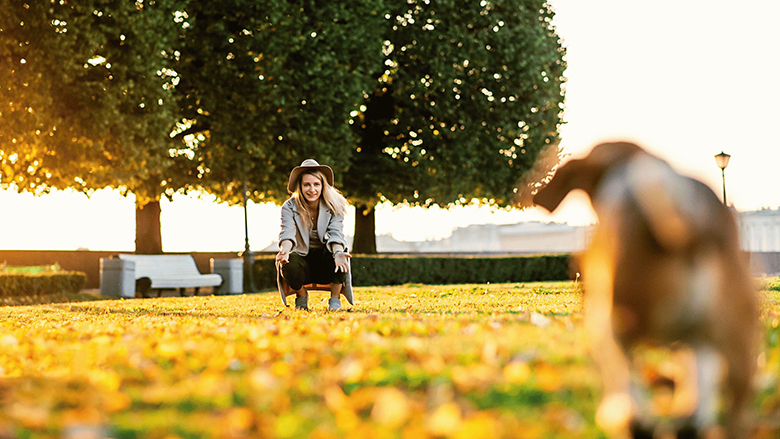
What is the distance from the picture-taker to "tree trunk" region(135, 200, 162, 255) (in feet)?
82.0

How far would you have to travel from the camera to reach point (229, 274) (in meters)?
22.5

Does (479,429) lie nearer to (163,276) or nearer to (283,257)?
(283,257)

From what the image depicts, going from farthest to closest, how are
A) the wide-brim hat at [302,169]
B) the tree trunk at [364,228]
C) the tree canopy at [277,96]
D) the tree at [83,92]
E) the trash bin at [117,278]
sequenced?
1. the tree trunk at [364,228]
2. the trash bin at [117,278]
3. the tree canopy at [277,96]
4. the tree at [83,92]
5. the wide-brim hat at [302,169]

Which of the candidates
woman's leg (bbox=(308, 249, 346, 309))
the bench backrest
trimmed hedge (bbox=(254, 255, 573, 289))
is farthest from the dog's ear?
trimmed hedge (bbox=(254, 255, 573, 289))

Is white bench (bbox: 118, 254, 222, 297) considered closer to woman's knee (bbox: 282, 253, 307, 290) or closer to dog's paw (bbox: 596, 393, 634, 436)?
woman's knee (bbox: 282, 253, 307, 290)

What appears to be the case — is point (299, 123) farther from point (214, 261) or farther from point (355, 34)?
point (214, 261)

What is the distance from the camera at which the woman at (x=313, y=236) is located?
368 inches

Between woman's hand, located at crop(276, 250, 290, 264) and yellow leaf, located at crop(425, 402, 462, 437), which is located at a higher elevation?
woman's hand, located at crop(276, 250, 290, 264)

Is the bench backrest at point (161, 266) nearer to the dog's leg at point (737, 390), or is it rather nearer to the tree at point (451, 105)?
the tree at point (451, 105)

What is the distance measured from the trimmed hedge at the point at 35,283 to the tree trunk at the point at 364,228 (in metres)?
12.0

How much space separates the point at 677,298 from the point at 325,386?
1.93m

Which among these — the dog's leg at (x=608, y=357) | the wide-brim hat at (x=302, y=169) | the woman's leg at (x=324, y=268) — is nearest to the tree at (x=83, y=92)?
the wide-brim hat at (x=302, y=169)

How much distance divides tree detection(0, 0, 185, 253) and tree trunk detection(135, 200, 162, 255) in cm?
431

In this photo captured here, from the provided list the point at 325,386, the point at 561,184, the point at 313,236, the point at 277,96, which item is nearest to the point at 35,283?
the point at 277,96
